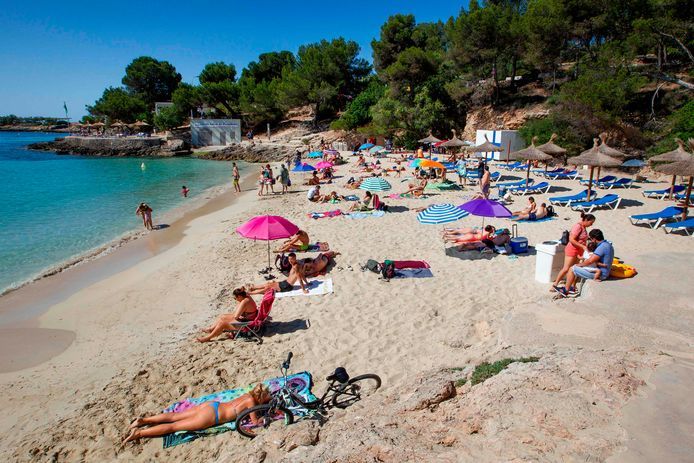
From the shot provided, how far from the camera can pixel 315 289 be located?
27.7 feet

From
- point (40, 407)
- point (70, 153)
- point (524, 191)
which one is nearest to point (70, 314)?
point (40, 407)

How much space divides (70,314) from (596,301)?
9.98 metres

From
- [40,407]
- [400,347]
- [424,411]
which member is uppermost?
[424,411]

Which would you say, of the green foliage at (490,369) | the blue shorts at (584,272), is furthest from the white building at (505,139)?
the green foliage at (490,369)

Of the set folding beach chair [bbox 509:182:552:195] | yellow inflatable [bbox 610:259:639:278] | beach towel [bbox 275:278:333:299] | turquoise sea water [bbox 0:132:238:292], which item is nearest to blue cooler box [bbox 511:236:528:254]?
yellow inflatable [bbox 610:259:639:278]

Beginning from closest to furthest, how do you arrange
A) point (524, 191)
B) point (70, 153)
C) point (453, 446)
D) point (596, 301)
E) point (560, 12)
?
point (453, 446) < point (596, 301) < point (524, 191) < point (560, 12) < point (70, 153)

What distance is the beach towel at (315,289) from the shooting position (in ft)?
27.0

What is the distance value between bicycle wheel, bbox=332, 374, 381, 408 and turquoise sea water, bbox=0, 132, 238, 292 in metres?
10.6

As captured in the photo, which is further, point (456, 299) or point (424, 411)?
point (456, 299)

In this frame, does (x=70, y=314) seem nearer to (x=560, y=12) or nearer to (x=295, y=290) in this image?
(x=295, y=290)

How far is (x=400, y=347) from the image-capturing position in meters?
6.22

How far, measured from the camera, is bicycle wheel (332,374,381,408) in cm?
485

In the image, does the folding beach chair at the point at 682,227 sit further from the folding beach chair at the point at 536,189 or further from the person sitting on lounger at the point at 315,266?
the person sitting on lounger at the point at 315,266

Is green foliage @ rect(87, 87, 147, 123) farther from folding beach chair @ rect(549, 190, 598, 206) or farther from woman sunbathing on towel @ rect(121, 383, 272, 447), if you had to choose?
woman sunbathing on towel @ rect(121, 383, 272, 447)
